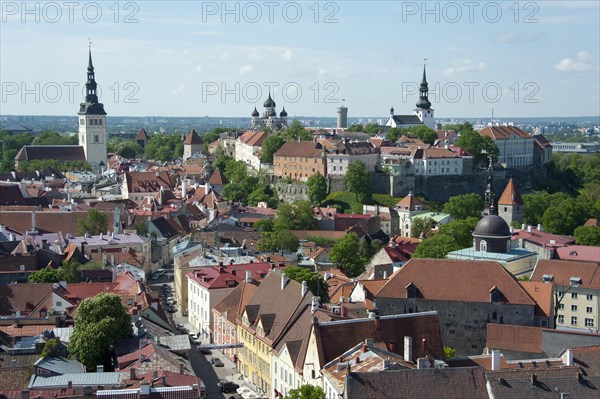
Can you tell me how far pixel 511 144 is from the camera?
104812 mm

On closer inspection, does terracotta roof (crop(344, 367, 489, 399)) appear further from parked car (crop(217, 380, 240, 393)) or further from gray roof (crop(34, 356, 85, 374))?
parked car (crop(217, 380, 240, 393))

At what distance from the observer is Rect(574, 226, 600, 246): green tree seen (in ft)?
217

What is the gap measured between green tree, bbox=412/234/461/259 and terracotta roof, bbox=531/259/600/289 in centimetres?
951

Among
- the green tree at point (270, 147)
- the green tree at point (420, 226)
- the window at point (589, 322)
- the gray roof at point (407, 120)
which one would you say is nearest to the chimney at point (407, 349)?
the window at point (589, 322)

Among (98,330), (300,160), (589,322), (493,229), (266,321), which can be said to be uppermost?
(300,160)

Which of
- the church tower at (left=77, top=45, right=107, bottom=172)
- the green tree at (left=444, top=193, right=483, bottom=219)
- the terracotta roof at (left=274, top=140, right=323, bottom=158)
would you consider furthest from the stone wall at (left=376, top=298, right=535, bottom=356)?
the church tower at (left=77, top=45, right=107, bottom=172)

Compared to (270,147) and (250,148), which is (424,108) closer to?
(250,148)

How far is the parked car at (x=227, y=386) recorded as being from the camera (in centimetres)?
3744

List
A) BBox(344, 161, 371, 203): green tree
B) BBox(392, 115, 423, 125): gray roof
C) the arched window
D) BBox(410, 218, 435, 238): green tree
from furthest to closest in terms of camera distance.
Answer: BBox(392, 115, 423, 125): gray roof < BBox(344, 161, 371, 203): green tree < BBox(410, 218, 435, 238): green tree < the arched window

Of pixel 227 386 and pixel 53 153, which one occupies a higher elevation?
pixel 53 153

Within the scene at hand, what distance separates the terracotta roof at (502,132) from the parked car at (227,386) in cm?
6841

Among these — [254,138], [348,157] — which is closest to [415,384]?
[348,157]

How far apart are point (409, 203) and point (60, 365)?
2074 inches

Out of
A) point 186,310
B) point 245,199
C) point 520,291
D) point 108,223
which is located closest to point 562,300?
point 520,291
